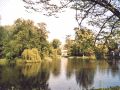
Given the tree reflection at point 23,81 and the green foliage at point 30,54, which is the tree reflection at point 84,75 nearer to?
the tree reflection at point 23,81

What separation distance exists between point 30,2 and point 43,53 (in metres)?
44.8

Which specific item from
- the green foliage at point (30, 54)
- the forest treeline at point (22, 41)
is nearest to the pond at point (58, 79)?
the green foliage at point (30, 54)

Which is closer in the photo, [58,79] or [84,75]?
[58,79]

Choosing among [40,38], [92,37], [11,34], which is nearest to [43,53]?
[40,38]

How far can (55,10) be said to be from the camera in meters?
7.23

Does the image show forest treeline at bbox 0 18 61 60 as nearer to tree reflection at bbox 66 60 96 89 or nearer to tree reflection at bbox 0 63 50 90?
tree reflection at bbox 66 60 96 89

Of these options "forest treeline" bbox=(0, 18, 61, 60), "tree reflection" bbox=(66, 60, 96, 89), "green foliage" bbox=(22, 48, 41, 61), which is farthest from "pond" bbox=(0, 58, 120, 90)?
"forest treeline" bbox=(0, 18, 61, 60)

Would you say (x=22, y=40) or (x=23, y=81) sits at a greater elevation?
(x=22, y=40)

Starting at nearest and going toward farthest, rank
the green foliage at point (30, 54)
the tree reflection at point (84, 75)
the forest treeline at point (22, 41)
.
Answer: the tree reflection at point (84, 75) < the green foliage at point (30, 54) < the forest treeline at point (22, 41)

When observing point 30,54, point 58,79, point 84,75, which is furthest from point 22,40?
point 58,79

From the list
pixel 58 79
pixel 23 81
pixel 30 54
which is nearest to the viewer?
pixel 23 81

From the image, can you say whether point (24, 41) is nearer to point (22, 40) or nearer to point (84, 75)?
point (22, 40)

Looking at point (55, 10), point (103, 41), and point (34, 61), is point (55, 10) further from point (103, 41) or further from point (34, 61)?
point (34, 61)

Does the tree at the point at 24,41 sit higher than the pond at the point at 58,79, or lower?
higher
